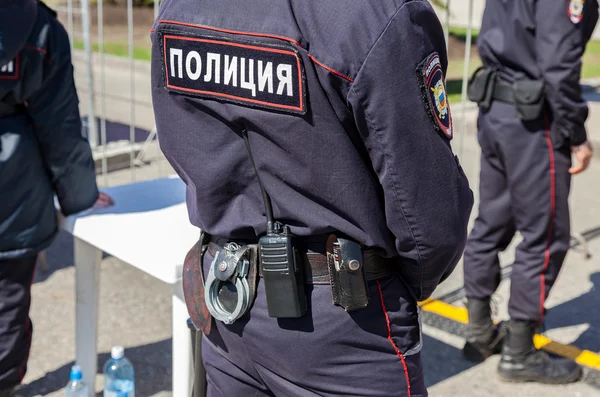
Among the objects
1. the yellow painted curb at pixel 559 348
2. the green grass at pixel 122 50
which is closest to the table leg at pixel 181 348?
A: the yellow painted curb at pixel 559 348

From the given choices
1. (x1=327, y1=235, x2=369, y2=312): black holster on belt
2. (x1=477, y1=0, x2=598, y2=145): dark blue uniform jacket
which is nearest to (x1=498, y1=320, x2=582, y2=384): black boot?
(x1=477, y1=0, x2=598, y2=145): dark blue uniform jacket

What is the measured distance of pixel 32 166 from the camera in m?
2.96

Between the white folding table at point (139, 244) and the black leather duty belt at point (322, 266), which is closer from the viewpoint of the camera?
the black leather duty belt at point (322, 266)

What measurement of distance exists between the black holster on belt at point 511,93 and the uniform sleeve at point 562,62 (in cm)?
5

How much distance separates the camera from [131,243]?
2.78m

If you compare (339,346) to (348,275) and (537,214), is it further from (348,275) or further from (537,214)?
(537,214)

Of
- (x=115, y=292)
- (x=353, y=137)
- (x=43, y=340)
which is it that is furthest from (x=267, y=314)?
(x=115, y=292)

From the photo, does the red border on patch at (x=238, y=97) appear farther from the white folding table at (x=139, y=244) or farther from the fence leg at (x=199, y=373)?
the white folding table at (x=139, y=244)

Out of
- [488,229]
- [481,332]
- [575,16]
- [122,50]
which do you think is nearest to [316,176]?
[575,16]

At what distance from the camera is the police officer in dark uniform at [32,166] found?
9.39 ft

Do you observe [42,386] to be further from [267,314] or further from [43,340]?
[267,314]

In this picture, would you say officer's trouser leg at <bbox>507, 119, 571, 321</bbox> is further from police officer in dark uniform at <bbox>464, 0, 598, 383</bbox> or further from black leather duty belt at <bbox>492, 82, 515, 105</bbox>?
black leather duty belt at <bbox>492, 82, 515, 105</bbox>

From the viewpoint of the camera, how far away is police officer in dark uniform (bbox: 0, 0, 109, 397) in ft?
9.39

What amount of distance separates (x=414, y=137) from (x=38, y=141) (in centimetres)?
186
